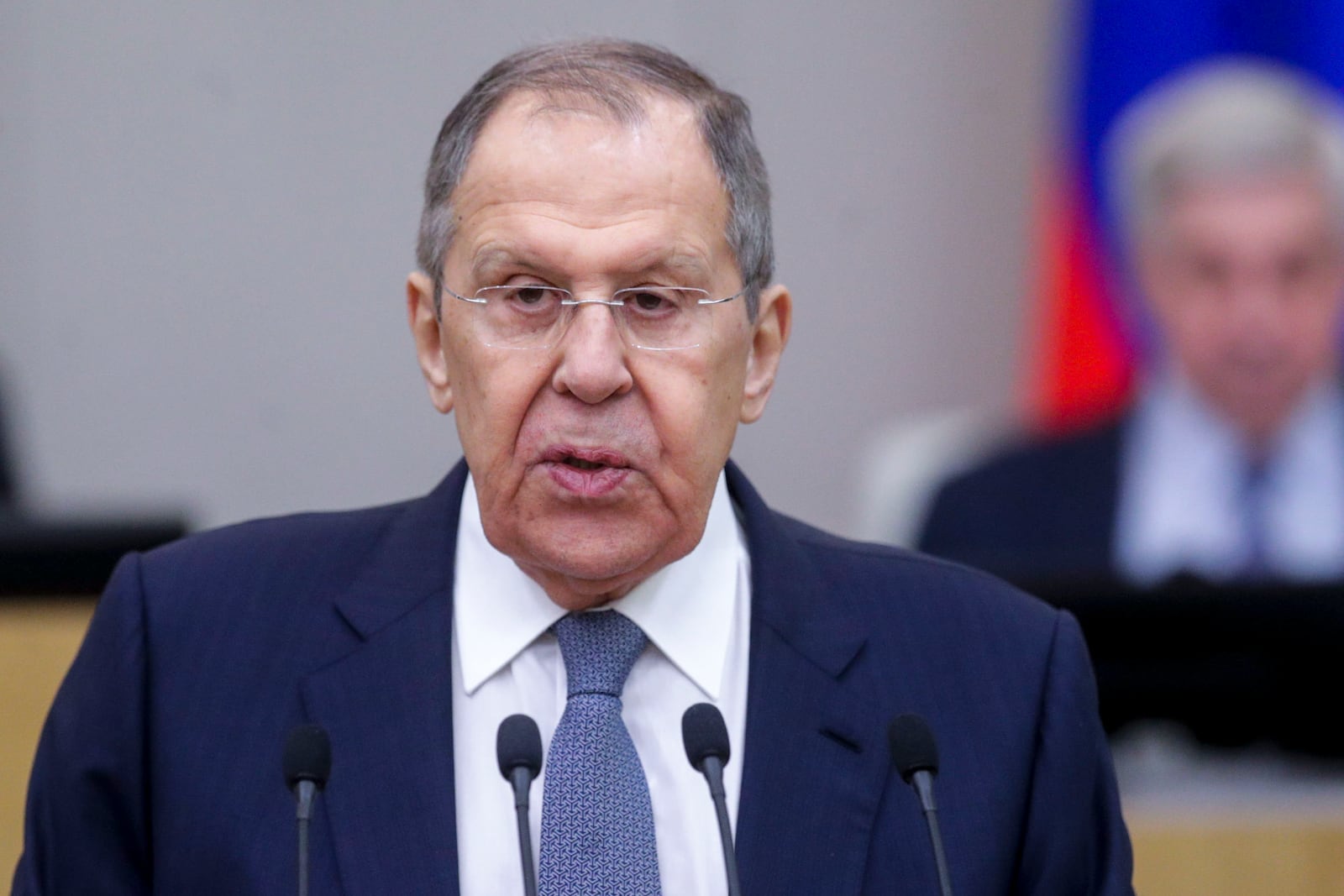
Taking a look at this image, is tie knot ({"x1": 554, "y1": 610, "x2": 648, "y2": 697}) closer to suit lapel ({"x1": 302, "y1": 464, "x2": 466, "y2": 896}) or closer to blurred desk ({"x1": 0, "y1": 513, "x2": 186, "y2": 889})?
suit lapel ({"x1": 302, "y1": 464, "x2": 466, "y2": 896})

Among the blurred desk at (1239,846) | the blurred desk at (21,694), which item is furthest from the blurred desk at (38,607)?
the blurred desk at (1239,846)

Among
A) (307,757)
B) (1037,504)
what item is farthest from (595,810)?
(1037,504)

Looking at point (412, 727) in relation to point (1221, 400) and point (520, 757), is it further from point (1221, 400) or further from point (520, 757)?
point (1221, 400)

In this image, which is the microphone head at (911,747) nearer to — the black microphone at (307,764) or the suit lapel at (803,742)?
the suit lapel at (803,742)

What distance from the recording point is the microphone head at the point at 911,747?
1687 mm

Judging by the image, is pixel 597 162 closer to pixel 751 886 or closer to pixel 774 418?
pixel 751 886

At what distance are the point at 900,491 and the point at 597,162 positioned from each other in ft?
9.15

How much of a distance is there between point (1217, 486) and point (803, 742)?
9.39 feet

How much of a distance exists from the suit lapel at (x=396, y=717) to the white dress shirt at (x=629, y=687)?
3cm

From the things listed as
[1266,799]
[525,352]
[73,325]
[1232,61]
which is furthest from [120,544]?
[1232,61]

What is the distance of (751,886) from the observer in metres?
1.79

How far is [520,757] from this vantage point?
162 cm

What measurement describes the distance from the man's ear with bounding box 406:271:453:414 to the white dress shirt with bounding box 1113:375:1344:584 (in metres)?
2.68

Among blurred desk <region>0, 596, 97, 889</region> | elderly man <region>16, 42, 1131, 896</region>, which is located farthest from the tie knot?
blurred desk <region>0, 596, 97, 889</region>
